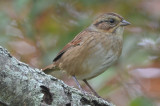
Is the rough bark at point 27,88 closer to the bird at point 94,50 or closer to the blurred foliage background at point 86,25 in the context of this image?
the blurred foliage background at point 86,25

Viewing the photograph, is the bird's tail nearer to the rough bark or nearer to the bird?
the bird

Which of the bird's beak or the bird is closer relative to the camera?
the bird

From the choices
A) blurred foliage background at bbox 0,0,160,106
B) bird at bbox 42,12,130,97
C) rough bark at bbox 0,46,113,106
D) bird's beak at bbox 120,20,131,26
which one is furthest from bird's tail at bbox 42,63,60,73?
rough bark at bbox 0,46,113,106

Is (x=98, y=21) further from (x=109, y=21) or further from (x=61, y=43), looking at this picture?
(x=61, y=43)

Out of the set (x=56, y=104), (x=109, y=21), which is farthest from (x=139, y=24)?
(x=56, y=104)

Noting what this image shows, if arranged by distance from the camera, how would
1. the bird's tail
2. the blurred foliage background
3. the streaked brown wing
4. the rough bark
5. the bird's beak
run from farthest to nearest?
the bird's tail < the streaked brown wing < the bird's beak < the blurred foliage background < the rough bark

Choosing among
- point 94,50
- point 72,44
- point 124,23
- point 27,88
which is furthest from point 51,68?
point 27,88
